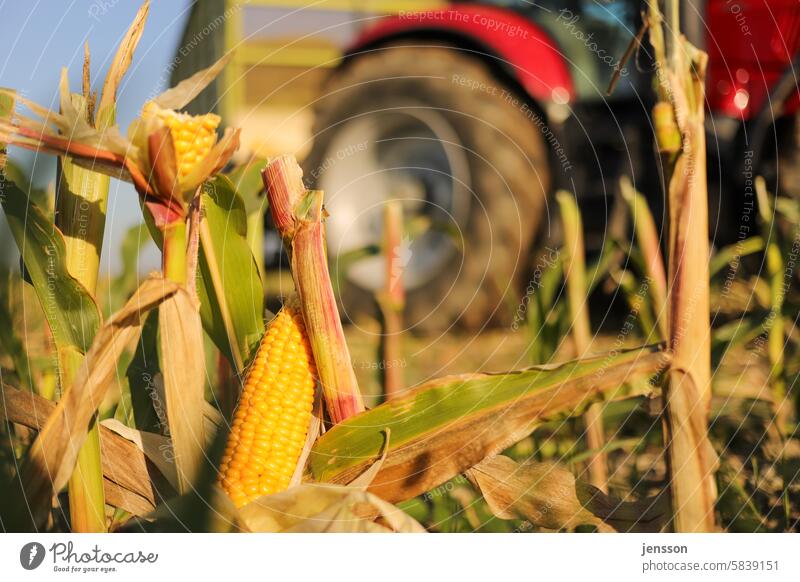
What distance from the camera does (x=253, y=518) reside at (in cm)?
57

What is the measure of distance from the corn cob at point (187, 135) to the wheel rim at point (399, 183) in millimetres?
1320

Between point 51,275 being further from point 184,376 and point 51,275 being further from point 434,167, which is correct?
point 434,167

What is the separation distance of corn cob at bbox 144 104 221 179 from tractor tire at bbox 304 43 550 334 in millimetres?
1244

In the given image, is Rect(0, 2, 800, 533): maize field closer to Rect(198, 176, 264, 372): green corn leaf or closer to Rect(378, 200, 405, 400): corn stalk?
Rect(198, 176, 264, 372): green corn leaf

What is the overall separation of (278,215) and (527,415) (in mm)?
229

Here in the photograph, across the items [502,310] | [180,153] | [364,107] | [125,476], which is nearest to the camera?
[180,153]

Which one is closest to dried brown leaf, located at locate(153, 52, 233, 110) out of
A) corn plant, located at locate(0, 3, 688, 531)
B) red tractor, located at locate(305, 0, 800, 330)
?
corn plant, located at locate(0, 3, 688, 531)

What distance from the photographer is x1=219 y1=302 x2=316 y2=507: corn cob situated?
0.57m

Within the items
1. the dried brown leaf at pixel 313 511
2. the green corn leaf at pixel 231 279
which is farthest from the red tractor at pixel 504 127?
the dried brown leaf at pixel 313 511

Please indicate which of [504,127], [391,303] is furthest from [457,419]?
[504,127]

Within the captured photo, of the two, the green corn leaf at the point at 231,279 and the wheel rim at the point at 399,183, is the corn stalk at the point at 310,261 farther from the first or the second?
the wheel rim at the point at 399,183
